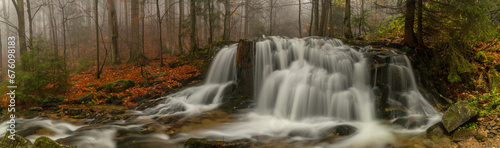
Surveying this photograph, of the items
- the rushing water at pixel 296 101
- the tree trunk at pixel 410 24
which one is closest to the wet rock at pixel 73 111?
the rushing water at pixel 296 101

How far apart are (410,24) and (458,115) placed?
16.1 feet

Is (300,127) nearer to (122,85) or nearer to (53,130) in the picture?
(53,130)

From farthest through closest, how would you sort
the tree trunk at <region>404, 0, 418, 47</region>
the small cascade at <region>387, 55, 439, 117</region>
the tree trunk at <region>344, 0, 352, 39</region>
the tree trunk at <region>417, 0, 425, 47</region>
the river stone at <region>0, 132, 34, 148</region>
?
the tree trunk at <region>344, 0, 352, 39</region>, the tree trunk at <region>404, 0, 418, 47</region>, the tree trunk at <region>417, 0, 425, 47</region>, the small cascade at <region>387, 55, 439, 117</region>, the river stone at <region>0, 132, 34, 148</region>

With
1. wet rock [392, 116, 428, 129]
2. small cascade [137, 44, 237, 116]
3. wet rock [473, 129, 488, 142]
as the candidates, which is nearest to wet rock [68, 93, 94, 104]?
small cascade [137, 44, 237, 116]

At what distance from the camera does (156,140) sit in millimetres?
6094

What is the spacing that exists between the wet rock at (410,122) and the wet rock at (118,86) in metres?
10.4

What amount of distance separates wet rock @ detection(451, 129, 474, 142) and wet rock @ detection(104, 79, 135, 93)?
37.2 feet

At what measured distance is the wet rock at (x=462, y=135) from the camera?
4.91 meters

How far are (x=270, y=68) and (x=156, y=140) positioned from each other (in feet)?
17.7

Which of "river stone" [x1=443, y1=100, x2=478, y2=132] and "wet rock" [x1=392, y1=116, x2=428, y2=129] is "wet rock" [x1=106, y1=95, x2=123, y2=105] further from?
"river stone" [x1=443, y1=100, x2=478, y2=132]

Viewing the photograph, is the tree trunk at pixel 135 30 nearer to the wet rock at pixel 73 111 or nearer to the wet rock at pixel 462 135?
the wet rock at pixel 73 111

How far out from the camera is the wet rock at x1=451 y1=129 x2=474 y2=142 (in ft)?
16.1

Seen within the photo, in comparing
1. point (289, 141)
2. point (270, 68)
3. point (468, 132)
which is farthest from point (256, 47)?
point (468, 132)

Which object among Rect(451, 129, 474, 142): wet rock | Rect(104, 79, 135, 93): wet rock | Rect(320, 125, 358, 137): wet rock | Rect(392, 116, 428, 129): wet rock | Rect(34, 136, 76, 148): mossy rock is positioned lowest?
Rect(320, 125, 358, 137): wet rock
